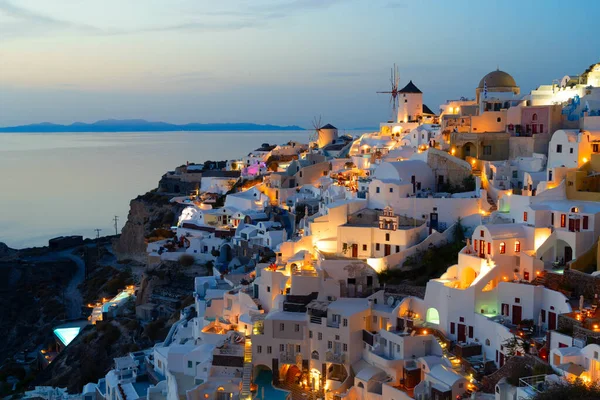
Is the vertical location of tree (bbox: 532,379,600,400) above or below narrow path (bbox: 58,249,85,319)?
above

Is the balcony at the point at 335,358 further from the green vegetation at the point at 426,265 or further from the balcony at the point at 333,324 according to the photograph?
the green vegetation at the point at 426,265

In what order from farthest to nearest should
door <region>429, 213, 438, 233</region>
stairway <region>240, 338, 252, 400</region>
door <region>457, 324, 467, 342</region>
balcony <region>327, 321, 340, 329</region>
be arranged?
door <region>429, 213, 438, 233</region> < balcony <region>327, 321, 340, 329</region> < stairway <region>240, 338, 252, 400</region> < door <region>457, 324, 467, 342</region>

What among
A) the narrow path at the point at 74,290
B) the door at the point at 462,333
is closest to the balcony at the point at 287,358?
the door at the point at 462,333

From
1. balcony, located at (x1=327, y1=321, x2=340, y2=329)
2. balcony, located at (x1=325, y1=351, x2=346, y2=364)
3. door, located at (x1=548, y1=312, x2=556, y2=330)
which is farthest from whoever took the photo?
balcony, located at (x1=327, y1=321, x2=340, y2=329)

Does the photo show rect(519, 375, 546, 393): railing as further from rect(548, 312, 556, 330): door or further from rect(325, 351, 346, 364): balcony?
rect(325, 351, 346, 364): balcony

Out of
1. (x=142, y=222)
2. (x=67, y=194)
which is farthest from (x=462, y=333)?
(x=67, y=194)

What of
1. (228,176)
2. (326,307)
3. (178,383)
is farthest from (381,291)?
(228,176)

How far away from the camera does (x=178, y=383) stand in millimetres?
19578

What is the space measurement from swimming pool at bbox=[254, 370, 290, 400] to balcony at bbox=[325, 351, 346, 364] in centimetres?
144

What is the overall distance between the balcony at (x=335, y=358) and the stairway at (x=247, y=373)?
217 centimetres

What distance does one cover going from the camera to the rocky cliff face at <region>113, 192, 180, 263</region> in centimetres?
4434

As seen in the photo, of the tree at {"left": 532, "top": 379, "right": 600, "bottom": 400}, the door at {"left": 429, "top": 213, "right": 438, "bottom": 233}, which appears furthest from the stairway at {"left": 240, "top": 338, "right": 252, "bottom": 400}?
the tree at {"left": 532, "top": 379, "right": 600, "bottom": 400}

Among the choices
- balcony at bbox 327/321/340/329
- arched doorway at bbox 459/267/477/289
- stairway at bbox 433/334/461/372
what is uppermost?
arched doorway at bbox 459/267/477/289

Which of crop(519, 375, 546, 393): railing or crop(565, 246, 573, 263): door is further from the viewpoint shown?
crop(565, 246, 573, 263): door
